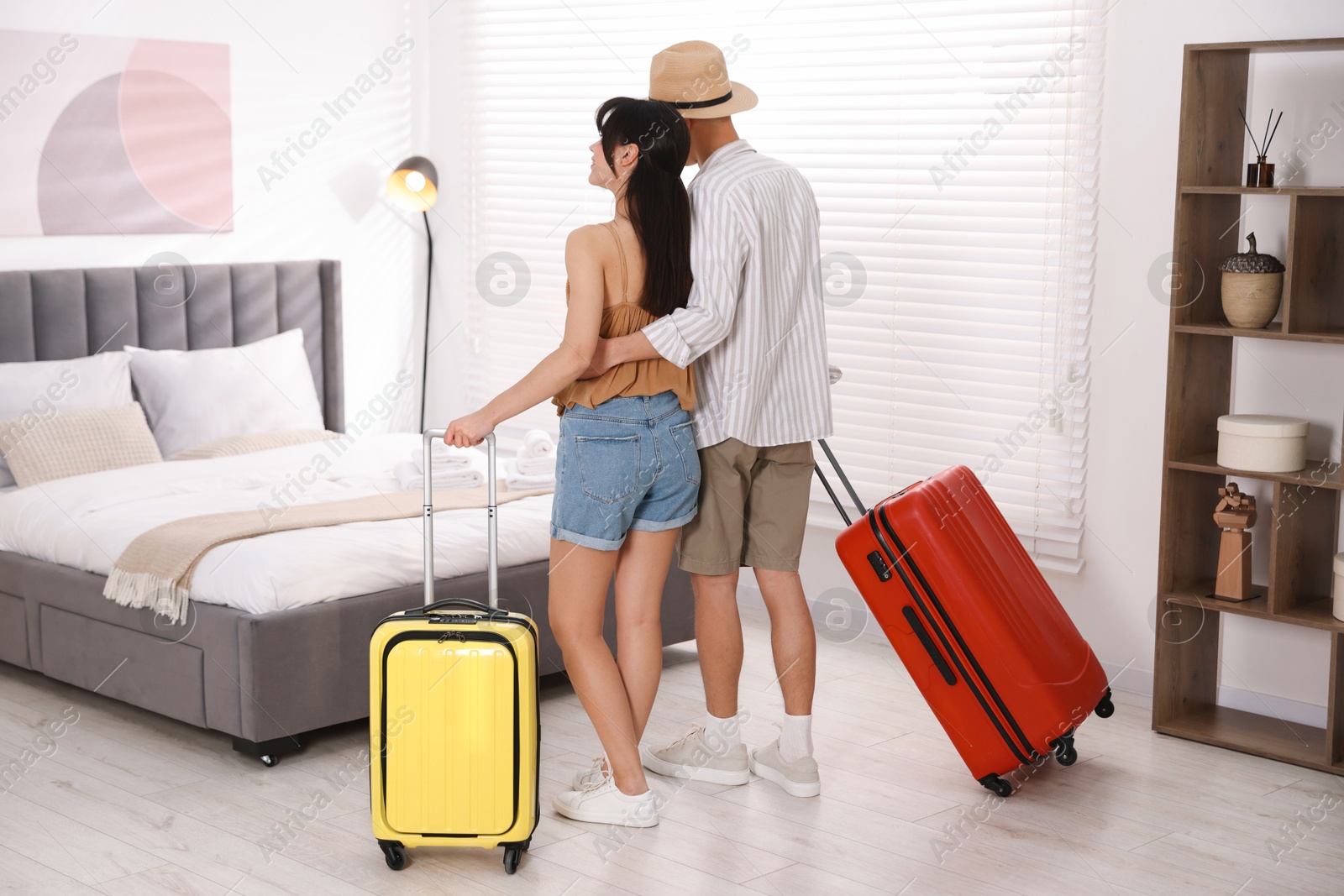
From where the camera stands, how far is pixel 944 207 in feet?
13.2

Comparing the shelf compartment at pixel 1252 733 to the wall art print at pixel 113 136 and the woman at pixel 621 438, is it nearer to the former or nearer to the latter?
the woman at pixel 621 438

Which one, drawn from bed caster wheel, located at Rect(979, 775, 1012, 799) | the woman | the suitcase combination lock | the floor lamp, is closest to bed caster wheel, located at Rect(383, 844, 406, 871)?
the woman

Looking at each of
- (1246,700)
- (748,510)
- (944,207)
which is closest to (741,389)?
(748,510)

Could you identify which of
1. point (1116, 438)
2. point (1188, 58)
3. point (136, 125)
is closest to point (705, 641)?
point (1116, 438)

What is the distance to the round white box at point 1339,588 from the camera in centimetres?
315

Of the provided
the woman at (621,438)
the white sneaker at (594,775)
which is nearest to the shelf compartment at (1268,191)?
the woman at (621,438)

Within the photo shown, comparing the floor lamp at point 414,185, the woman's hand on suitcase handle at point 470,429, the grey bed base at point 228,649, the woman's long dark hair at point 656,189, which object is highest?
the floor lamp at point 414,185

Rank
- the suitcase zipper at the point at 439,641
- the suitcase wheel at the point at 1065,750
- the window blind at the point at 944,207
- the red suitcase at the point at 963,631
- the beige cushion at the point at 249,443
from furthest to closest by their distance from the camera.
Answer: the beige cushion at the point at 249,443 < the window blind at the point at 944,207 < the suitcase wheel at the point at 1065,750 < the red suitcase at the point at 963,631 < the suitcase zipper at the point at 439,641

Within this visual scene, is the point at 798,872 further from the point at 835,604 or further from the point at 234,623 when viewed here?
the point at 835,604

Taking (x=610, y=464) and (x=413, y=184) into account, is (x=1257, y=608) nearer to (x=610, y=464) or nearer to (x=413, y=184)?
(x=610, y=464)

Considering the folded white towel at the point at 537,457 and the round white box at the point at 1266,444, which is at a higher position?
the round white box at the point at 1266,444

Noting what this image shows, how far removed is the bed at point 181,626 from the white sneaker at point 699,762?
495 millimetres

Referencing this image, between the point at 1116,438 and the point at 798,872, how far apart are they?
1.75 m

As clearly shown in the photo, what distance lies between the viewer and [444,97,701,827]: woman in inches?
101
